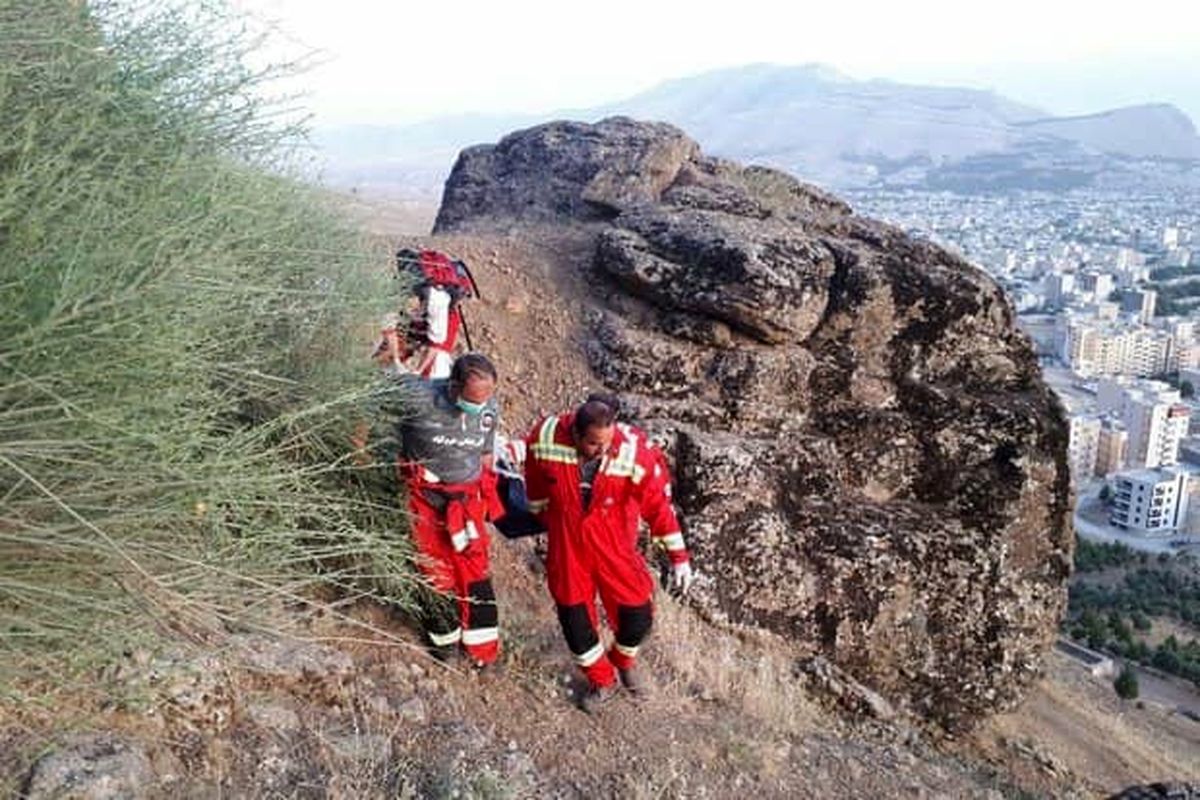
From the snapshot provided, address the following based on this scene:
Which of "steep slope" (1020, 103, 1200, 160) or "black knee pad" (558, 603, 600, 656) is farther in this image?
"steep slope" (1020, 103, 1200, 160)

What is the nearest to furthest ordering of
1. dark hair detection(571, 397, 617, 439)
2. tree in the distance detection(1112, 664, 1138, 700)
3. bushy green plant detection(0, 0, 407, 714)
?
bushy green plant detection(0, 0, 407, 714), dark hair detection(571, 397, 617, 439), tree in the distance detection(1112, 664, 1138, 700)

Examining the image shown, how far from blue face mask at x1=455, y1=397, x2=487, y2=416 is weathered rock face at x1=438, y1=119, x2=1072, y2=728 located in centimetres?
277

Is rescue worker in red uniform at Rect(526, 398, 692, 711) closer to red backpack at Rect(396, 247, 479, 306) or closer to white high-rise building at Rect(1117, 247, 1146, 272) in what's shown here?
red backpack at Rect(396, 247, 479, 306)

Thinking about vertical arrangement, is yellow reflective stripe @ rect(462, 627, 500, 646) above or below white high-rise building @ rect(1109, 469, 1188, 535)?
above

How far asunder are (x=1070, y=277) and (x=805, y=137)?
5736 centimetres

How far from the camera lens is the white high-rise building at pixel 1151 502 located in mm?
38719

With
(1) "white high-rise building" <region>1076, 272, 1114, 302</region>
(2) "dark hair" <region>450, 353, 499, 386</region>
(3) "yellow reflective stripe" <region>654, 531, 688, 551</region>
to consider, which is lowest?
(1) "white high-rise building" <region>1076, 272, 1114, 302</region>

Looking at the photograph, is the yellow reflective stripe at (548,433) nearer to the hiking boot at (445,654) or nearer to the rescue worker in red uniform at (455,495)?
the rescue worker in red uniform at (455,495)

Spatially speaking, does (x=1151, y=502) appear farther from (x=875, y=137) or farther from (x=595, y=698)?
(x=875, y=137)

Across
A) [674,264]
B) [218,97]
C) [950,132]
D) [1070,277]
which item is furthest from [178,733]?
[950,132]

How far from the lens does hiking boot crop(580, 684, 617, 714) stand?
496 centimetres

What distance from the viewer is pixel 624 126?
455 inches

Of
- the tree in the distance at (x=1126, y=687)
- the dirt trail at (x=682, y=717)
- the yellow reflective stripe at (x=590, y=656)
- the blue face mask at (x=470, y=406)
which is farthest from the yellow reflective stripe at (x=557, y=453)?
the tree in the distance at (x=1126, y=687)

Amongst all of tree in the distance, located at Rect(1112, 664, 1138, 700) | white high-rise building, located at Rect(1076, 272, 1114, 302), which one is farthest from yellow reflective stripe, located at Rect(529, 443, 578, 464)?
white high-rise building, located at Rect(1076, 272, 1114, 302)
